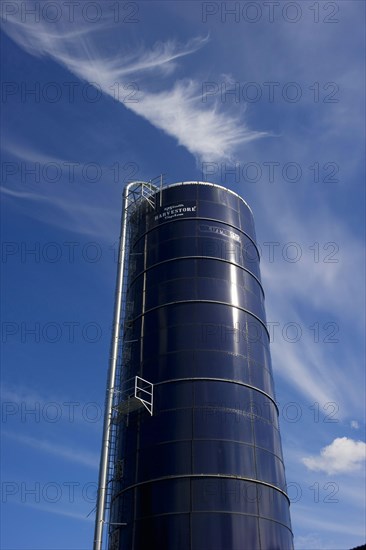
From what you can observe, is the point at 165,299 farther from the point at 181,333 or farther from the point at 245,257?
the point at 245,257

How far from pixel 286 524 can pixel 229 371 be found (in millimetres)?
6262

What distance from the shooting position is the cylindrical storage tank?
19.8 metres

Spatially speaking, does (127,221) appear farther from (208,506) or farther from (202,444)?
(208,506)

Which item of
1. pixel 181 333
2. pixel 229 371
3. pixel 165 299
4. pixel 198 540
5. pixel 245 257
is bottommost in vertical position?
pixel 198 540

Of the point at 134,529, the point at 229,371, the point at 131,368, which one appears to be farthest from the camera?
the point at 131,368

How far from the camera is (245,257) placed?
89.2ft

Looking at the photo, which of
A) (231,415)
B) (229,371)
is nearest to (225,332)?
(229,371)

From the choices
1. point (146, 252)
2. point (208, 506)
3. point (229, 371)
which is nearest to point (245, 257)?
point (146, 252)

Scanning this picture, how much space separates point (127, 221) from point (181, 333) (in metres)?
9.00

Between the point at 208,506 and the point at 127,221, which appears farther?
the point at 127,221

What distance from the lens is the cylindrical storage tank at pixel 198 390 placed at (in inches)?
779

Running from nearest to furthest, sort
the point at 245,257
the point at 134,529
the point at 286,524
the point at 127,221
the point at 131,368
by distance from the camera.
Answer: the point at 134,529
the point at 286,524
the point at 131,368
the point at 245,257
the point at 127,221

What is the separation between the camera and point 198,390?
2209 cm

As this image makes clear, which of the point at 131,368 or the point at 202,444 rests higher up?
the point at 131,368
